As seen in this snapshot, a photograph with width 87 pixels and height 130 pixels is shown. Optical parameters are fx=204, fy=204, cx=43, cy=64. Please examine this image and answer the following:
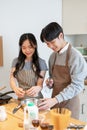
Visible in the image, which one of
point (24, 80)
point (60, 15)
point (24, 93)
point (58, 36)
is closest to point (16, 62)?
point (24, 80)

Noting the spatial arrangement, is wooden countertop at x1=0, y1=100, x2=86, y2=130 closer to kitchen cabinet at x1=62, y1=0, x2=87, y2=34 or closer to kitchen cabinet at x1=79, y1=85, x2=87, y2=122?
kitchen cabinet at x1=79, y1=85, x2=87, y2=122

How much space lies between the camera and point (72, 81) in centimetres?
157

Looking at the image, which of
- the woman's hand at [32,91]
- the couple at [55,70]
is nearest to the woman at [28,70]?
the couple at [55,70]

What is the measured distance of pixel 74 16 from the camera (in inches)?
117

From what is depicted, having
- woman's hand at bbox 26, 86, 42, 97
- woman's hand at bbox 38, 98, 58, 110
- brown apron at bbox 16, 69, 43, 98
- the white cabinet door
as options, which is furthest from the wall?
woman's hand at bbox 38, 98, 58, 110

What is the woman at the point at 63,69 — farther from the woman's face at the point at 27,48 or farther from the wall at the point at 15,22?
the wall at the point at 15,22

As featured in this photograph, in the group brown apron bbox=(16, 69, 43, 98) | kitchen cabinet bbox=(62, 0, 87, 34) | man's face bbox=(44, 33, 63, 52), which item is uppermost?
kitchen cabinet bbox=(62, 0, 87, 34)

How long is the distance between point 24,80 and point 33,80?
0.09 meters

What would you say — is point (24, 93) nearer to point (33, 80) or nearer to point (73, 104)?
point (33, 80)

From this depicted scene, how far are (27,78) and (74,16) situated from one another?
1.45 metres

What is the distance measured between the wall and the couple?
456 mm

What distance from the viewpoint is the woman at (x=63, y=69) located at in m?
1.54

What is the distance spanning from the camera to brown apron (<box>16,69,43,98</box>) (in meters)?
1.96

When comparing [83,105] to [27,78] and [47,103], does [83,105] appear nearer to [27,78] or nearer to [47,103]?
[27,78]
